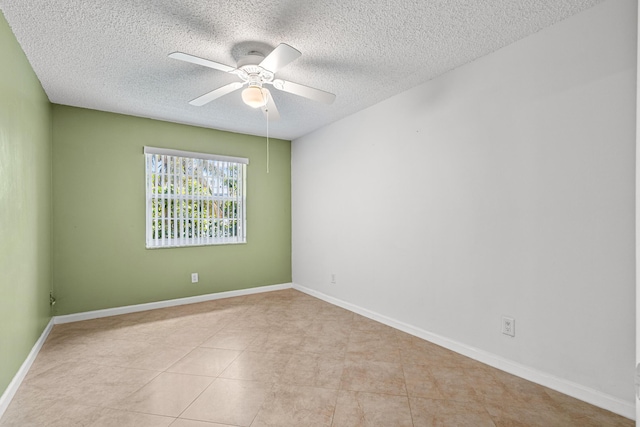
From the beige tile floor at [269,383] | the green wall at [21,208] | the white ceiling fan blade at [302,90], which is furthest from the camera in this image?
the white ceiling fan blade at [302,90]

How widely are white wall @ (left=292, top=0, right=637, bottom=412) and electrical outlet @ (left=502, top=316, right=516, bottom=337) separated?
40mm

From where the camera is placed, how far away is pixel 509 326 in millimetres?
2326

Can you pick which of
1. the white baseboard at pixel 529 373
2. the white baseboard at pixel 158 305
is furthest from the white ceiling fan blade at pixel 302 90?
the white baseboard at pixel 158 305

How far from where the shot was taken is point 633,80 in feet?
5.75

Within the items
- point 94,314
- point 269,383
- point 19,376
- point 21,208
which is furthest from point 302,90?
point 94,314

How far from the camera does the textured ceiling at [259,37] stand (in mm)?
1906

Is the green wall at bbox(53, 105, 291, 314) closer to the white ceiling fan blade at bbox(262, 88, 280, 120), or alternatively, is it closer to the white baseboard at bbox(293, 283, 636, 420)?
the white ceiling fan blade at bbox(262, 88, 280, 120)

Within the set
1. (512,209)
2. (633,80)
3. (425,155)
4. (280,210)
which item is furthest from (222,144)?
(633,80)

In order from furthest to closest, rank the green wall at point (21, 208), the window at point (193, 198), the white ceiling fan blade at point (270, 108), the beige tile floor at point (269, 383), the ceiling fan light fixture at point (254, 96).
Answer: the window at point (193, 198) → the white ceiling fan blade at point (270, 108) → the ceiling fan light fixture at point (254, 96) → the green wall at point (21, 208) → the beige tile floor at point (269, 383)

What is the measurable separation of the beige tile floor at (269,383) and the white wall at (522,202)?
33cm

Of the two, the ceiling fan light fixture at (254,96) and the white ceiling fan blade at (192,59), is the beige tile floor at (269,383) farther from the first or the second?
the white ceiling fan blade at (192,59)

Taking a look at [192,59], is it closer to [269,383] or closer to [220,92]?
[220,92]

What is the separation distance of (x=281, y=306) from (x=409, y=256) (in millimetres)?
1793

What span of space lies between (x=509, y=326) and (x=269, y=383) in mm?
1738
